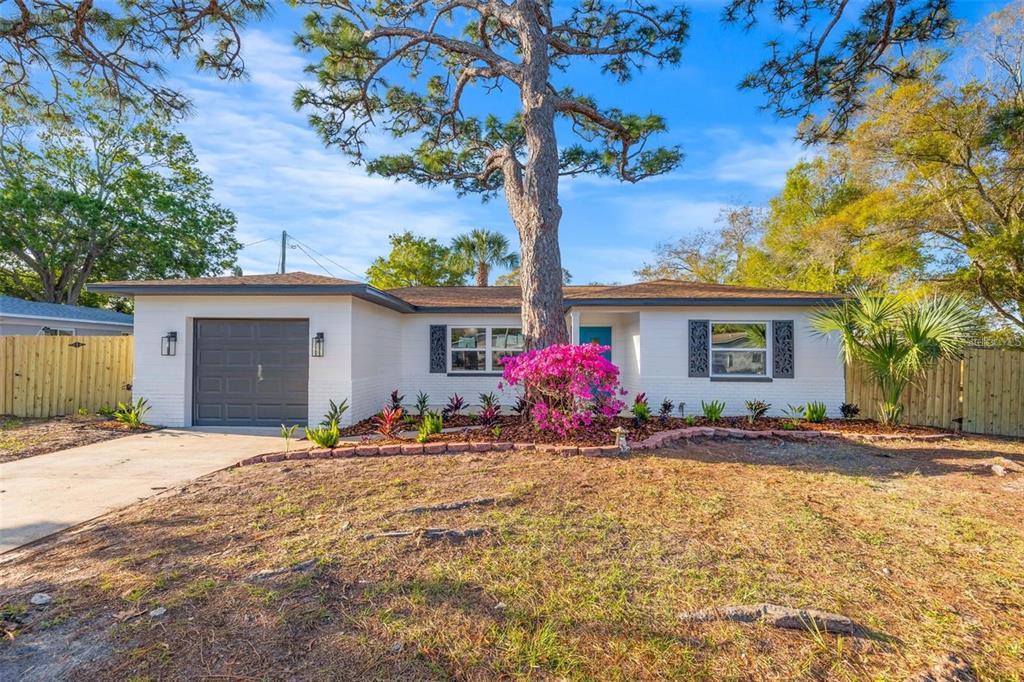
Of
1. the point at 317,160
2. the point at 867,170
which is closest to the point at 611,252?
the point at 867,170

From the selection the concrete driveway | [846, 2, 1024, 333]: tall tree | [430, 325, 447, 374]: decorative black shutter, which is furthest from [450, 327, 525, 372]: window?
[846, 2, 1024, 333]: tall tree

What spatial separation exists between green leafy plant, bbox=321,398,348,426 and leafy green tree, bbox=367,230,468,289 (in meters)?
15.4

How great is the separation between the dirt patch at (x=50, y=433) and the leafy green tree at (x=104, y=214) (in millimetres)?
13750

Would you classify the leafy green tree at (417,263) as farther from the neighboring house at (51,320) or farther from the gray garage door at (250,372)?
the gray garage door at (250,372)

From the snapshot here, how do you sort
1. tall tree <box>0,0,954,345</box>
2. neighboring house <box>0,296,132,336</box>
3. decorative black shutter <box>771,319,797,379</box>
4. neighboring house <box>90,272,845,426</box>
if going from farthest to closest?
neighboring house <box>0,296,132,336</box>, decorative black shutter <box>771,319,797,379</box>, neighboring house <box>90,272,845,426</box>, tall tree <box>0,0,954,345</box>

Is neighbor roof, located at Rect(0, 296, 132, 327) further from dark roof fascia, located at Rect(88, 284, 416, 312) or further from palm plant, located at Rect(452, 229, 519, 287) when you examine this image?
palm plant, located at Rect(452, 229, 519, 287)

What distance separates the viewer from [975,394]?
9008mm

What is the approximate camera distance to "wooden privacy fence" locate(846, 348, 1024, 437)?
29.2ft

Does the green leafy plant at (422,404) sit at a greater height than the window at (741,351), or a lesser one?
lesser

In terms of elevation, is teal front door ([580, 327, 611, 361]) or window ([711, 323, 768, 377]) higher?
teal front door ([580, 327, 611, 361])

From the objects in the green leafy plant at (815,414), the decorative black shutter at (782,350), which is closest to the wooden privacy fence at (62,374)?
the decorative black shutter at (782,350)

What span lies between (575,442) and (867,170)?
1247cm

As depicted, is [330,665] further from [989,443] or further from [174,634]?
[989,443]

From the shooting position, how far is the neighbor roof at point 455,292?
8289 mm
